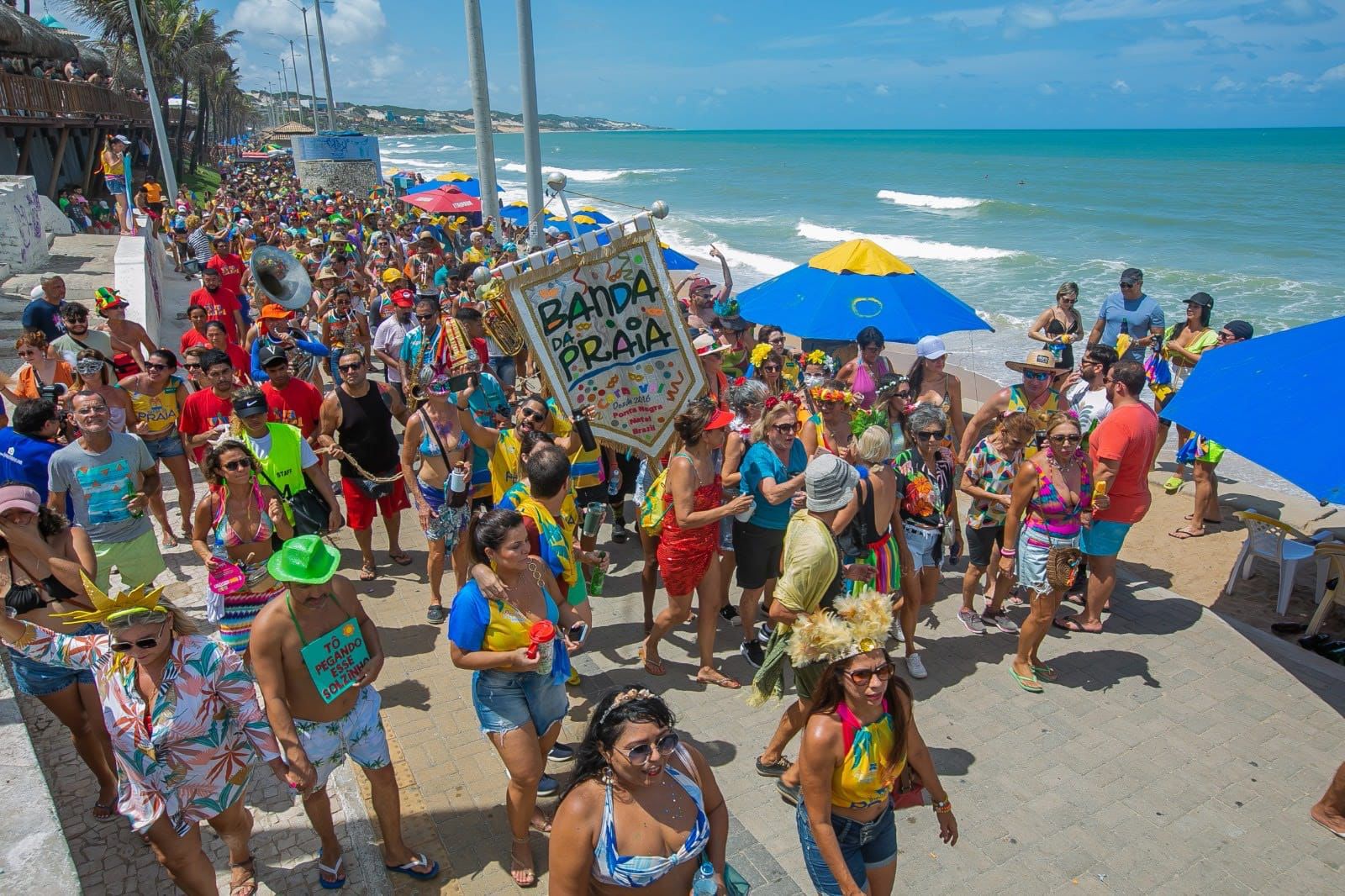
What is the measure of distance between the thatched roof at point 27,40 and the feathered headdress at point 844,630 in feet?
87.3

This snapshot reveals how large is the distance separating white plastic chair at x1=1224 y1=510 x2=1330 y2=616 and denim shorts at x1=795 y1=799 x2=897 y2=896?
4.64 metres

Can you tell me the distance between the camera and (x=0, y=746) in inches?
131

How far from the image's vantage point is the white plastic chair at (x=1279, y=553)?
5.90 metres

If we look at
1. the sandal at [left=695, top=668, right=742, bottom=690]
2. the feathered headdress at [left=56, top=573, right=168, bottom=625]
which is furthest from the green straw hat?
the sandal at [left=695, top=668, right=742, bottom=690]

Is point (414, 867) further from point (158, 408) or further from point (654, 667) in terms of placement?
point (158, 408)

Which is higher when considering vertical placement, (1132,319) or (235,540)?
(1132,319)

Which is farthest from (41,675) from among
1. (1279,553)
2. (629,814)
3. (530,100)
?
(530,100)

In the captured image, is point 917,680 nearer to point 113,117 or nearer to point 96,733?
point 96,733

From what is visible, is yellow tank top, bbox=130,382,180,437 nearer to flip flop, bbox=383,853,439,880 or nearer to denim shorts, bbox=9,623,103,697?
denim shorts, bbox=9,623,103,697

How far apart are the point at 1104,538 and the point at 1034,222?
129 ft

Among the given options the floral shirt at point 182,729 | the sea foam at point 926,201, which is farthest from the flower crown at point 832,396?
the sea foam at point 926,201

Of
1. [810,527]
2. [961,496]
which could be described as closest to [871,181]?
[961,496]

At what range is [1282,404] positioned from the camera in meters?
4.91

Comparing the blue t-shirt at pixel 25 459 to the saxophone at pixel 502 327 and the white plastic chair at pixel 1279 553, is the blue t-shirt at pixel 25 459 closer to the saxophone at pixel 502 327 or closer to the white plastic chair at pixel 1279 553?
the saxophone at pixel 502 327
